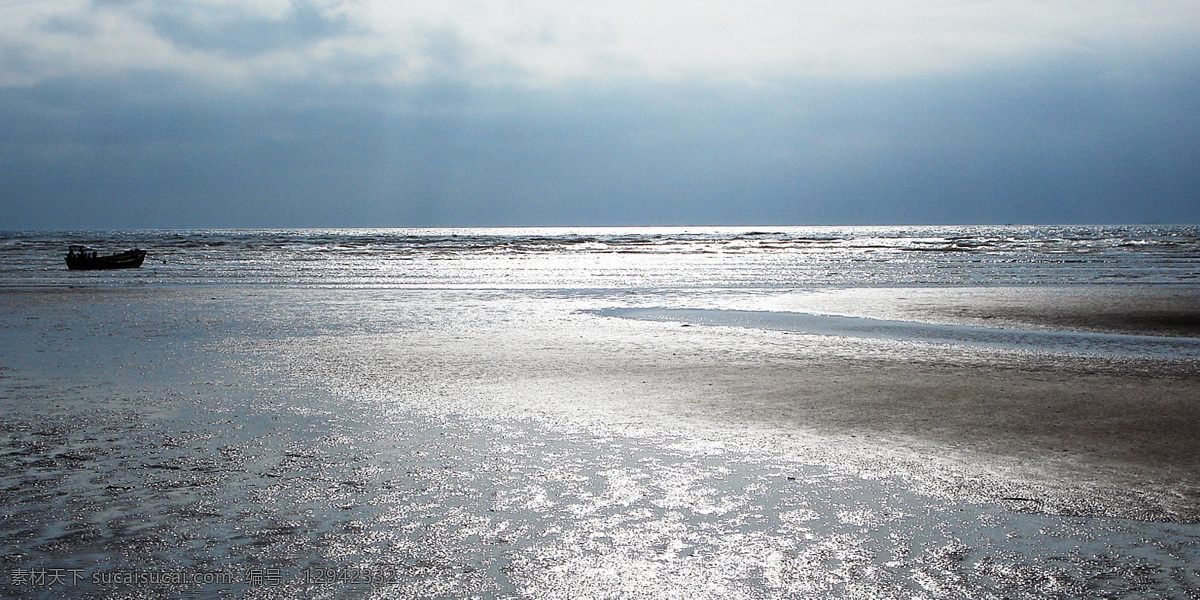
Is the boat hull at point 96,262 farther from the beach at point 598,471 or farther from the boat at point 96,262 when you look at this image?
the beach at point 598,471

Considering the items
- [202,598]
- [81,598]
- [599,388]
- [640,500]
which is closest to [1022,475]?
[640,500]

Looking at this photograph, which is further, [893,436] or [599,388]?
[599,388]

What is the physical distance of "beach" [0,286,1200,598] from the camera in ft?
17.7

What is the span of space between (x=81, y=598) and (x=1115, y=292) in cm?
3245

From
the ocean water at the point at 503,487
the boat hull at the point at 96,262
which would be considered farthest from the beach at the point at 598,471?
the boat hull at the point at 96,262

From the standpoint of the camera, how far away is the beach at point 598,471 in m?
5.39

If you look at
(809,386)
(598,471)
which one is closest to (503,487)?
(598,471)

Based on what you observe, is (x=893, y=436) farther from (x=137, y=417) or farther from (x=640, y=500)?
(x=137, y=417)

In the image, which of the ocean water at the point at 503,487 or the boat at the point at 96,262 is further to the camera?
the boat at the point at 96,262

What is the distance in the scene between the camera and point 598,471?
756 centimetres

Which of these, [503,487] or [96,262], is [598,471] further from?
[96,262]

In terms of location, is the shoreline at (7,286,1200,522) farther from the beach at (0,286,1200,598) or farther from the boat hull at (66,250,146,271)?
the boat hull at (66,250,146,271)

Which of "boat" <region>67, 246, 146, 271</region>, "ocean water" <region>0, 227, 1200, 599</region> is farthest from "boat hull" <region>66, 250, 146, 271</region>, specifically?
"ocean water" <region>0, 227, 1200, 599</region>

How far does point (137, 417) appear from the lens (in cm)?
961
